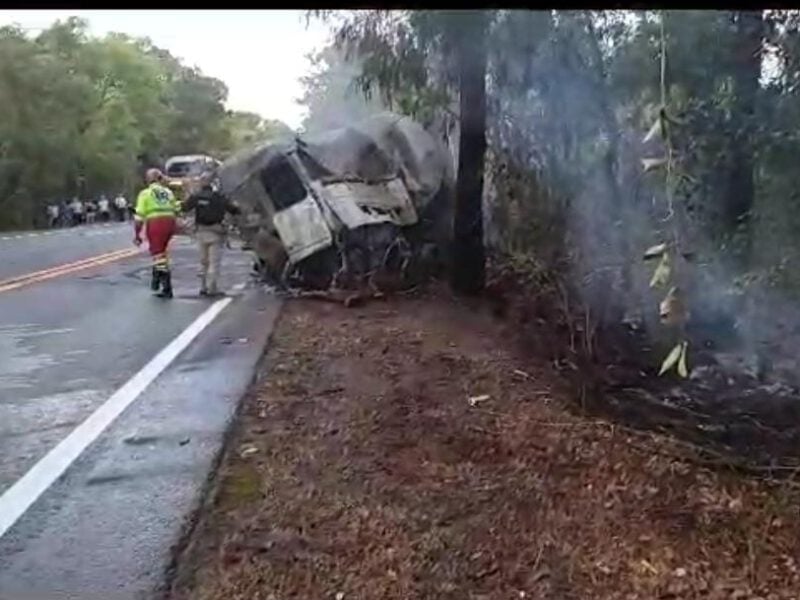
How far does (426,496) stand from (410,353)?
3.37 meters

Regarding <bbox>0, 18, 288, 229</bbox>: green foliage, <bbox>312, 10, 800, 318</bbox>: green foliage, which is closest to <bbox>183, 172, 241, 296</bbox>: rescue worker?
<bbox>312, 10, 800, 318</bbox>: green foliage

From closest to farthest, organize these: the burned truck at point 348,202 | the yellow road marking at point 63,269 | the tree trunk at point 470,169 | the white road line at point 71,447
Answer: the white road line at point 71,447 → the tree trunk at point 470,169 → the burned truck at point 348,202 → the yellow road marking at point 63,269

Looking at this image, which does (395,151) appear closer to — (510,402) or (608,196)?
(608,196)

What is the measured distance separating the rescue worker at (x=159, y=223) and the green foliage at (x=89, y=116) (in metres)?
13.6

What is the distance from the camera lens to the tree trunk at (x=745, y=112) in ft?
20.5

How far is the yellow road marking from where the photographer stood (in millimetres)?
13711

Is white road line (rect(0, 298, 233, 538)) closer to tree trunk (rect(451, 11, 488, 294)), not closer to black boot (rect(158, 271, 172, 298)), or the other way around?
tree trunk (rect(451, 11, 488, 294))

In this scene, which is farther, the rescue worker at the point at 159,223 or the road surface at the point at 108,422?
the rescue worker at the point at 159,223

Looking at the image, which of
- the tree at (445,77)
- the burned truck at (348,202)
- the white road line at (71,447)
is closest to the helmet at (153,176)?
A: the burned truck at (348,202)

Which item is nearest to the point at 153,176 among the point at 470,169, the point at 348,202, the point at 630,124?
the point at 348,202

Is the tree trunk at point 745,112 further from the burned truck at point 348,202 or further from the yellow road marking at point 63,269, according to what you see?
the yellow road marking at point 63,269

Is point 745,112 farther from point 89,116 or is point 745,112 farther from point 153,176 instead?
point 89,116

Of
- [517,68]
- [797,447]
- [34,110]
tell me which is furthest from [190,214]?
[34,110]

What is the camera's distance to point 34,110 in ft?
104
